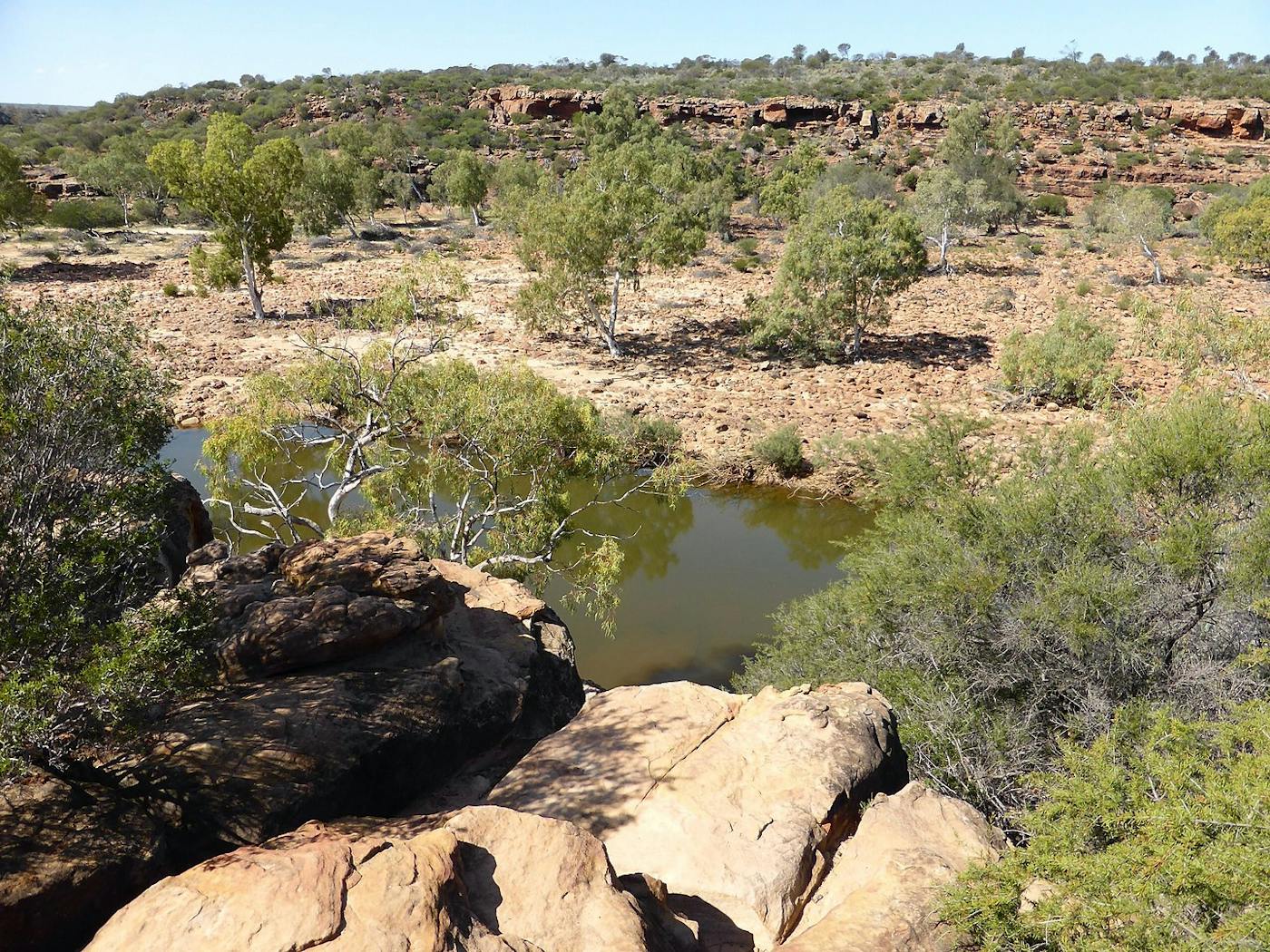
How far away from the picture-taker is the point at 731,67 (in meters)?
116

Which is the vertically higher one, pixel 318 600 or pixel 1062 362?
pixel 1062 362

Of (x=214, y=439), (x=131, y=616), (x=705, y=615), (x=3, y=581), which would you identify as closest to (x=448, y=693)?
(x=131, y=616)

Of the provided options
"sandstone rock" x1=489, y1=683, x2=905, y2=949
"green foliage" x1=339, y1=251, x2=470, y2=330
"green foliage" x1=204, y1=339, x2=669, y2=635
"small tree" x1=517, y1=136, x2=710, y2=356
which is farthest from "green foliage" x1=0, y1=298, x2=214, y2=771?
"small tree" x1=517, y1=136, x2=710, y2=356

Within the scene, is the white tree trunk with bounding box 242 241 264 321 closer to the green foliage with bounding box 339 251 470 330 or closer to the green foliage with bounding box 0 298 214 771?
the green foliage with bounding box 339 251 470 330

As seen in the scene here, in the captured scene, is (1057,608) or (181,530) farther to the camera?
(181,530)

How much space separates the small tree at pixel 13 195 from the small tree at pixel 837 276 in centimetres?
3621

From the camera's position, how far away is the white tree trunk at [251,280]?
3056 centimetres

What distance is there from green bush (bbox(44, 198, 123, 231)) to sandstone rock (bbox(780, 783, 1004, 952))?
179 ft

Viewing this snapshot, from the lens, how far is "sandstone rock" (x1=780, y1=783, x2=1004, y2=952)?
17.4 feet

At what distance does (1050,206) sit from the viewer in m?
54.7

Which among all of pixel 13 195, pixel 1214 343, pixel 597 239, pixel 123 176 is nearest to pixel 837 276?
pixel 597 239

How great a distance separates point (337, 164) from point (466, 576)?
4272 centimetres

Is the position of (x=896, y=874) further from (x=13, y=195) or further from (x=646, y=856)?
(x=13, y=195)

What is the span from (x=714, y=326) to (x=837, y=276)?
6.59 meters
